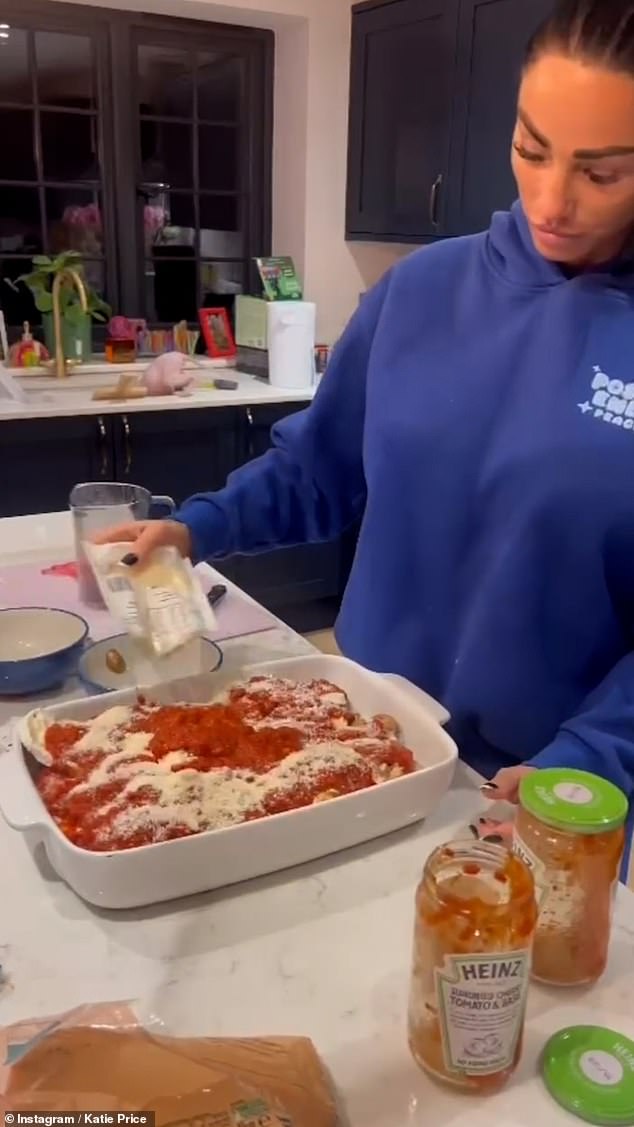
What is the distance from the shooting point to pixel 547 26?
35.8 inches

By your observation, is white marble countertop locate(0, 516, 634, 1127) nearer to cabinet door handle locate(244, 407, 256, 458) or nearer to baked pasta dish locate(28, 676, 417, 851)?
baked pasta dish locate(28, 676, 417, 851)

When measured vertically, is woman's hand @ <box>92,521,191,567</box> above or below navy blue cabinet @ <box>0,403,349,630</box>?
above

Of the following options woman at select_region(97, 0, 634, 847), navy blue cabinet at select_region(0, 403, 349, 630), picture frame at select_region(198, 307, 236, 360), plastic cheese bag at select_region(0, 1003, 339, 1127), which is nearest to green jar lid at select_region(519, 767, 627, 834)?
woman at select_region(97, 0, 634, 847)

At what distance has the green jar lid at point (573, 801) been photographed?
702mm

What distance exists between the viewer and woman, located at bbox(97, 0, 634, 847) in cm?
90

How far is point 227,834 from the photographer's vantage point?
2.59 feet

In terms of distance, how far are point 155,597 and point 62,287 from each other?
250 centimetres

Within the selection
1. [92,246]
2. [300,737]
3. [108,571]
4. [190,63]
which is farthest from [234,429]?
[300,737]

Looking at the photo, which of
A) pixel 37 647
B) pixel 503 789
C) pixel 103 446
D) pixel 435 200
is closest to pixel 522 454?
pixel 503 789

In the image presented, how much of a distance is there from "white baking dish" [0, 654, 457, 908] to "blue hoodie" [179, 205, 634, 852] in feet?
0.37

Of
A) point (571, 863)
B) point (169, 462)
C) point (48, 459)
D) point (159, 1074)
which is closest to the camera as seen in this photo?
point (159, 1074)

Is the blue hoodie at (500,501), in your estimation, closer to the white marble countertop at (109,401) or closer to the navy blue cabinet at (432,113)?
the white marble countertop at (109,401)

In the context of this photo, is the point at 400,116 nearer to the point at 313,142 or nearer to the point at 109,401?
the point at 313,142

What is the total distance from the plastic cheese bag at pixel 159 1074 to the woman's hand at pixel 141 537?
1.75 feet
